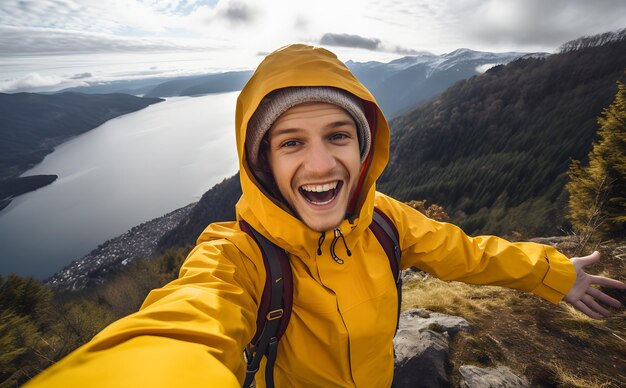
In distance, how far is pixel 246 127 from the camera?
5.60 ft

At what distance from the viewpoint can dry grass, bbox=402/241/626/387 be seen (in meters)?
2.71

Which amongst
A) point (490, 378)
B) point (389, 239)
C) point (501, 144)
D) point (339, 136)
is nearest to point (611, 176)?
point (490, 378)

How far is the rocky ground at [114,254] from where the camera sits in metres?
62.4

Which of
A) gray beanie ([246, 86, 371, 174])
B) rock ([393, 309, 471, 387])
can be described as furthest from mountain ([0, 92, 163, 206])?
rock ([393, 309, 471, 387])

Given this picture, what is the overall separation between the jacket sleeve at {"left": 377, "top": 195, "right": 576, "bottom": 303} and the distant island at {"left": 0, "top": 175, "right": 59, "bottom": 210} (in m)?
154

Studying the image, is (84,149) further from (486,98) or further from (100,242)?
(486,98)

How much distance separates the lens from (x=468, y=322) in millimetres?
3617

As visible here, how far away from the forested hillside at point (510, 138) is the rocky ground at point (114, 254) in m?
66.1

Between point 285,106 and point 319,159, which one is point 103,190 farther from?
point 319,159

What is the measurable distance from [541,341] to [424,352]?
4.78ft

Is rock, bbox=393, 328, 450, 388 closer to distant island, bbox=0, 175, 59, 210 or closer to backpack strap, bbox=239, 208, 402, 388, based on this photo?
backpack strap, bbox=239, 208, 402, 388

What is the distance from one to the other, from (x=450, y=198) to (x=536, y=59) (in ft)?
201

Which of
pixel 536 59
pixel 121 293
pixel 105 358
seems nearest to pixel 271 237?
pixel 105 358

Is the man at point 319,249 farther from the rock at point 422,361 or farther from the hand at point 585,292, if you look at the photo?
the rock at point 422,361
